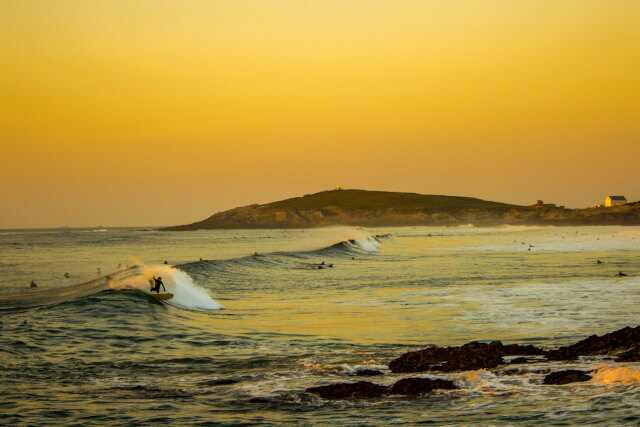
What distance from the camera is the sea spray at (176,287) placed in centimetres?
2709

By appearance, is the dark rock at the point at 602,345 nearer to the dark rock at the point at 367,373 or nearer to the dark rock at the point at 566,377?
the dark rock at the point at 566,377

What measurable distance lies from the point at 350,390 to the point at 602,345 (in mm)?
5627

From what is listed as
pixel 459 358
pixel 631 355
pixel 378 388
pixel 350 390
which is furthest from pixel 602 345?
pixel 350 390

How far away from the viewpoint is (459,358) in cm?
1323

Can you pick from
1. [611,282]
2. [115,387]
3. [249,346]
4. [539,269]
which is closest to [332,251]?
[539,269]

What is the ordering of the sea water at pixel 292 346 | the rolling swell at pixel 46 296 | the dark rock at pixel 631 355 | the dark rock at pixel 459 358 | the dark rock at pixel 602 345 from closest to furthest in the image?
the sea water at pixel 292 346 < the dark rock at pixel 631 355 < the dark rock at pixel 459 358 < the dark rock at pixel 602 345 < the rolling swell at pixel 46 296

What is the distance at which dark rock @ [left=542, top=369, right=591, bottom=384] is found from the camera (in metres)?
11.4

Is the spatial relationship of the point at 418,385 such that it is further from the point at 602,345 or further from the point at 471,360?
the point at 602,345

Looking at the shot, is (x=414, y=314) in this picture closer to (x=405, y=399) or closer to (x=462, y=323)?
(x=462, y=323)

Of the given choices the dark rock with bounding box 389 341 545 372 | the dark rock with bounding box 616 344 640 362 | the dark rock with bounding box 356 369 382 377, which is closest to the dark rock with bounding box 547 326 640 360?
the dark rock with bounding box 616 344 640 362

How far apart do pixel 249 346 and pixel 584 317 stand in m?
9.81

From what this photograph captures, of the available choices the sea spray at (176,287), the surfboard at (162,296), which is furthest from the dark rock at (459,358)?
the surfboard at (162,296)

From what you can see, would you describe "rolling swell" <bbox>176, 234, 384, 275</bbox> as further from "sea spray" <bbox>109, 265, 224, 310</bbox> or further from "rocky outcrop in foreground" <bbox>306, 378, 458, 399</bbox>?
"rocky outcrop in foreground" <bbox>306, 378, 458, 399</bbox>

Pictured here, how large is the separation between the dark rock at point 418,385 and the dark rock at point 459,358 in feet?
3.57
